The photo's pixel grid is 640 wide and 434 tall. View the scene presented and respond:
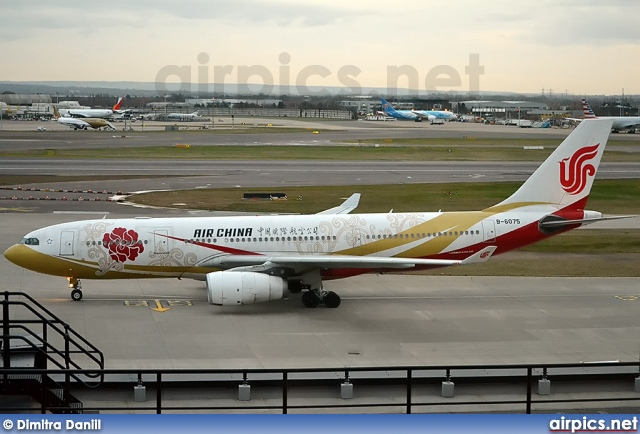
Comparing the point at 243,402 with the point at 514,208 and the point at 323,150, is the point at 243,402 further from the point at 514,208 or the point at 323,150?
the point at 323,150

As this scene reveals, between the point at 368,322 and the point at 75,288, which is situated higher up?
the point at 75,288

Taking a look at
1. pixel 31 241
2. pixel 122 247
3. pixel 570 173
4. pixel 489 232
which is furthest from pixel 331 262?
pixel 31 241

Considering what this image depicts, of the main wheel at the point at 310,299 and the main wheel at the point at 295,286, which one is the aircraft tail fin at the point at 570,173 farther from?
the main wheel at the point at 295,286

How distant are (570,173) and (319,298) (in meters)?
12.3

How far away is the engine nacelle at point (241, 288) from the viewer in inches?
1320

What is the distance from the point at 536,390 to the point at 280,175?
6416cm

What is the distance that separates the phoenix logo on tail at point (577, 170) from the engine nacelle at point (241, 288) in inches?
525

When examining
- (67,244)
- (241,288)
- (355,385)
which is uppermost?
(67,244)

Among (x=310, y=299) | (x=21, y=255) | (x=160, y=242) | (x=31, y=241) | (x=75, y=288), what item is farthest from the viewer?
(x=75, y=288)

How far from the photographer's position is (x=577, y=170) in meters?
38.6

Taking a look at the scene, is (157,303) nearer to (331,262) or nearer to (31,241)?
(31,241)

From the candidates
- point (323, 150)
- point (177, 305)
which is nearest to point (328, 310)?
point (177, 305)

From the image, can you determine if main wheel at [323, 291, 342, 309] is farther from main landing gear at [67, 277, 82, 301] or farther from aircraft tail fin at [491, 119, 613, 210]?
main landing gear at [67, 277, 82, 301]

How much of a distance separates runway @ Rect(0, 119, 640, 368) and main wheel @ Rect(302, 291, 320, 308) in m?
0.26
